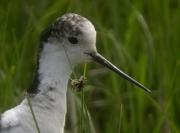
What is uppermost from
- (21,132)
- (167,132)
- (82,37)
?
(82,37)

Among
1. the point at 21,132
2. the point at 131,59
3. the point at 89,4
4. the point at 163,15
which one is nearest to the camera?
the point at 21,132

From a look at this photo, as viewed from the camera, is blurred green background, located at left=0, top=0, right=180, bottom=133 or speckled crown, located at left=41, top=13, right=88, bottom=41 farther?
blurred green background, located at left=0, top=0, right=180, bottom=133

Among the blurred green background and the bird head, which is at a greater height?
the bird head

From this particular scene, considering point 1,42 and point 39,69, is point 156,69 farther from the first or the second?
point 39,69

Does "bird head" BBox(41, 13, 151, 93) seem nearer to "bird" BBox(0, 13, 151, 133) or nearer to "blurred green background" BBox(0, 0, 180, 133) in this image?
"bird" BBox(0, 13, 151, 133)

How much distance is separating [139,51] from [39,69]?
1.74 metres

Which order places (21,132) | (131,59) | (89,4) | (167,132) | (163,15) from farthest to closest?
(89,4) < (163,15) < (131,59) < (167,132) < (21,132)

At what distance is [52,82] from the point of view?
3842 mm

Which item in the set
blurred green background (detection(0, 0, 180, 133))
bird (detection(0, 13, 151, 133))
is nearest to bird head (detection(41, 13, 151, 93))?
bird (detection(0, 13, 151, 133))

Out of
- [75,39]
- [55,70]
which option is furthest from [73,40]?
[55,70]

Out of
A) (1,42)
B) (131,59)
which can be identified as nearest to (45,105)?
(1,42)

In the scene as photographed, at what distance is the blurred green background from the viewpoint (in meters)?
4.70

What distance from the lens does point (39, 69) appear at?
12.6ft

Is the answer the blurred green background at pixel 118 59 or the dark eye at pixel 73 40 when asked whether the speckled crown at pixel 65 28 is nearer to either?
the dark eye at pixel 73 40
